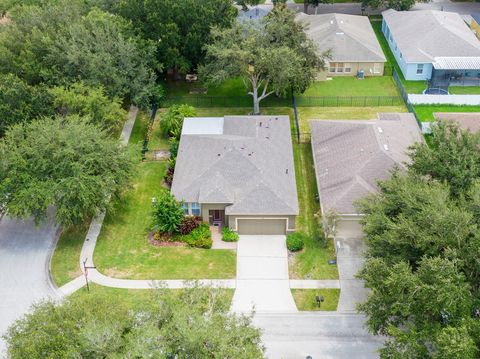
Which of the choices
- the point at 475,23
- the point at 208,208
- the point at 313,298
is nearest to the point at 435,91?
the point at 475,23

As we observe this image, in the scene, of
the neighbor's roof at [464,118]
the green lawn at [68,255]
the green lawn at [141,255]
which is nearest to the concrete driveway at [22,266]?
the green lawn at [68,255]

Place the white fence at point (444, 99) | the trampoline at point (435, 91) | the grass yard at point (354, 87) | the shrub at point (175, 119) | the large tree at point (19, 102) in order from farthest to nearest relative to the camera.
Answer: the grass yard at point (354, 87), the trampoline at point (435, 91), the white fence at point (444, 99), the shrub at point (175, 119), the large tree at point (19, 102)

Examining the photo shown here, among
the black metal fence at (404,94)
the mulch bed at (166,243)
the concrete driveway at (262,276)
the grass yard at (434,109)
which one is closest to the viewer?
the concrete driveway at (262,276)

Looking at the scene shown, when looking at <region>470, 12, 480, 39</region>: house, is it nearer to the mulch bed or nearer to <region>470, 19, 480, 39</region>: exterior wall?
<region>470, 19, 480, 39</region>: exterior wall

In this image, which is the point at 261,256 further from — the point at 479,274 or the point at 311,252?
the point at 479,274

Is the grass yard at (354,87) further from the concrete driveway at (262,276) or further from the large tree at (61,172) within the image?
the large tree at (61,172)

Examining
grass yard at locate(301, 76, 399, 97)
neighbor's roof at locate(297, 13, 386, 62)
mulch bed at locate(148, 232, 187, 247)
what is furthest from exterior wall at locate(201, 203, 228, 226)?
neighbor's roof at locate(297, 13, 386, 62)

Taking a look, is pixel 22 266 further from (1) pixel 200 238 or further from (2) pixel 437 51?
(2) pixel 437 51
